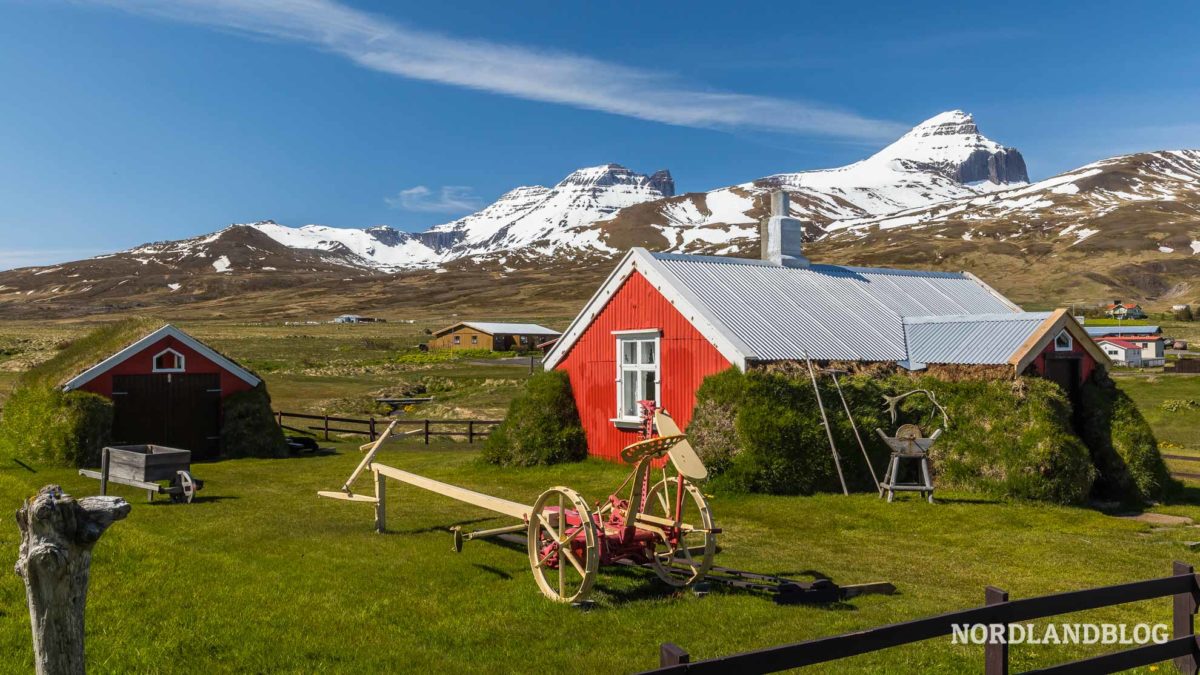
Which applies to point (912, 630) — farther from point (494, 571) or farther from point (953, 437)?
Result: point (953, 437)

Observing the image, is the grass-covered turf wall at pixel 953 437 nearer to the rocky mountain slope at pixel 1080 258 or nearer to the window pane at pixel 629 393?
the window pane at pixel 629 393

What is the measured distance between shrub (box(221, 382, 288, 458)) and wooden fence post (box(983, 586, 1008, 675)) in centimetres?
2418

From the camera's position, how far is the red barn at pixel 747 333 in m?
19.2

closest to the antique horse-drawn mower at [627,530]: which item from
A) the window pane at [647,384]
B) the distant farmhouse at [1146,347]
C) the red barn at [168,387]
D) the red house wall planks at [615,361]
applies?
the red house wall planks at [615,361]

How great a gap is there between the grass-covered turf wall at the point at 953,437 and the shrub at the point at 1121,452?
2 centimetres

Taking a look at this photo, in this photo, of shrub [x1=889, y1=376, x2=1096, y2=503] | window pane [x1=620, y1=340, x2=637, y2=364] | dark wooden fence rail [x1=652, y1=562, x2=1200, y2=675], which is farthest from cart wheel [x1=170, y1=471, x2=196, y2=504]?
shrub [x1=889, y1=376, x2=1096, y2=503]

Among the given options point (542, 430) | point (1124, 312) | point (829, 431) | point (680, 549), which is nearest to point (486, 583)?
point (680, 549)

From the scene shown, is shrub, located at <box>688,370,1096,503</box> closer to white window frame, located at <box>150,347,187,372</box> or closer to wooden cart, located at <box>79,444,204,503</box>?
wooden cart, located at <box>79,444,204,503</box>

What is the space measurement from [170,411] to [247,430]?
229 centimetres

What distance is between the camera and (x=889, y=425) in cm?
1884

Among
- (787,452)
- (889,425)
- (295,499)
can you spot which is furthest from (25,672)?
(889,425)

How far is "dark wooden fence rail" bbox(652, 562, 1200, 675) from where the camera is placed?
499 cm

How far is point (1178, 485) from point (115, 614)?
850 inches

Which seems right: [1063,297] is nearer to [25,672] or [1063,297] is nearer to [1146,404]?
[1146,404]
